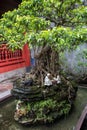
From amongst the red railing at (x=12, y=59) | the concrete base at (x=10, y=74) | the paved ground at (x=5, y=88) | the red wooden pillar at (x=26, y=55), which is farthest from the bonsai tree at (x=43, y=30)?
the red wooden pillar at (x=26, y=55)

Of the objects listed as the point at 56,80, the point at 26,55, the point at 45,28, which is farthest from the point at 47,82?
the point at 26,55

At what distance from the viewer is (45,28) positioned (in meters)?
2.73

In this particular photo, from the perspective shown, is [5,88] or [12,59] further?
[12,59]

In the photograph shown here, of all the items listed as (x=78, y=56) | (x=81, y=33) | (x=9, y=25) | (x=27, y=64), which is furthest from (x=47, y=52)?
(x=27, y=64)

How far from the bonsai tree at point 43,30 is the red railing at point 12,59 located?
6.99 ft

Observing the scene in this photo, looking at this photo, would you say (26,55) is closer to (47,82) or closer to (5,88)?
(5,88)

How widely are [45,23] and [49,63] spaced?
1.20m

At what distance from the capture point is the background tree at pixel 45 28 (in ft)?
7.02

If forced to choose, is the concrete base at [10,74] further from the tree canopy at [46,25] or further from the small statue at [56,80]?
the tree canopy at [46,25]

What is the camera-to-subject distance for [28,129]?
2961mm

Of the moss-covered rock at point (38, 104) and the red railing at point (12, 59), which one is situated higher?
the red railing at point (12, 59)

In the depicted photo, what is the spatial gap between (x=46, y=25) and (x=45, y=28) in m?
0.07

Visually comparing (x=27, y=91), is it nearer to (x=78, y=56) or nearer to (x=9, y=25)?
(x=9, y=25)

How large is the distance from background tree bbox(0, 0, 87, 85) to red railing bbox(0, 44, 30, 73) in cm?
213
